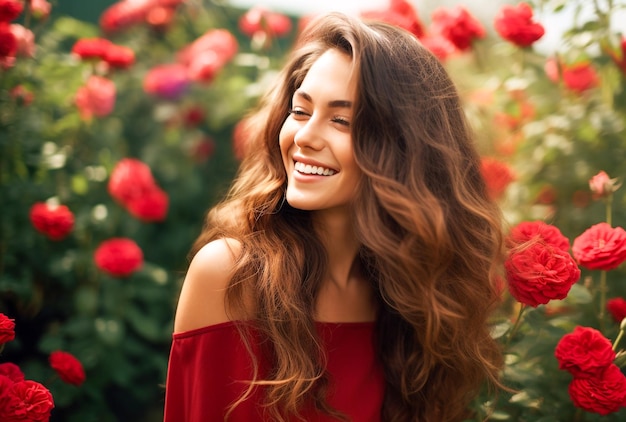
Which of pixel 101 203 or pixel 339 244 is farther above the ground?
pixel 101 203

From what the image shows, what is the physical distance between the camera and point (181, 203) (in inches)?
135

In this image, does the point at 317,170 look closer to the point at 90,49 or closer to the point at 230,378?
the point at 230,378

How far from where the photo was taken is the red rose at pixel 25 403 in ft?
4.98

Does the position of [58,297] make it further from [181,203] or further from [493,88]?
[493,88]

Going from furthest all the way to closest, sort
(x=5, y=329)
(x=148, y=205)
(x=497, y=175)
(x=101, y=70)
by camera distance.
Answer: (x=101, y=70) < (x=148, y=205) < (x=497, y=175) < (x=5, y=329)

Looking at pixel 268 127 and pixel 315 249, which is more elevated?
pixel 268 127

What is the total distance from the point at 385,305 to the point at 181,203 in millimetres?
1662

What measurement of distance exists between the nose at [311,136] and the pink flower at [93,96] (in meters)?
1.52

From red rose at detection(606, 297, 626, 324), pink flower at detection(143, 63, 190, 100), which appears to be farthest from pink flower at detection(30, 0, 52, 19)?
red rose at detection(606, 297, 626, 324)

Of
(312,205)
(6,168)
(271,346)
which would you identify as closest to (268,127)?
(312,205)

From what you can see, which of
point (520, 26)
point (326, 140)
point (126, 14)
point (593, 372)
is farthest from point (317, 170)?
point (126, 14)

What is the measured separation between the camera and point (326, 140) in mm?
1752

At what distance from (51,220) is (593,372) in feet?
6.36

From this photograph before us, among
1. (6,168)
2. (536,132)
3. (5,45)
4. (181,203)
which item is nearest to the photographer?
(5,45)
